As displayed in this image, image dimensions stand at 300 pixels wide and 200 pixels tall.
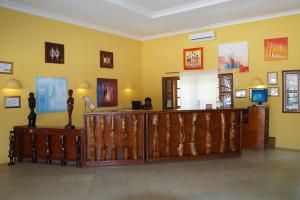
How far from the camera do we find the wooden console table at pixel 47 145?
205 inches

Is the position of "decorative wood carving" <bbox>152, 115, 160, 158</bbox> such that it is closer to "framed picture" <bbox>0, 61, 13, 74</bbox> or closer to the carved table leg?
the carved table leg

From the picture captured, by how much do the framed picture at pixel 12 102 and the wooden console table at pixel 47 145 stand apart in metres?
0.51

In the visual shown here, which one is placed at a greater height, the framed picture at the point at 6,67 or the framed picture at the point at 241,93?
the framed picture at the point at 6,67

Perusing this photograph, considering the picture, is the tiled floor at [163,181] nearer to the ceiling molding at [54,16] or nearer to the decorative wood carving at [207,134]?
the decorative wood carving at [207,134]

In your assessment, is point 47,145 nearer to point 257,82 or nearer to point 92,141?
point 92,141

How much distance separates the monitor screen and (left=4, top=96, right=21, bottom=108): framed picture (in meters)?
5.88

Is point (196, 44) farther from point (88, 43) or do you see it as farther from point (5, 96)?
point (5, 96)

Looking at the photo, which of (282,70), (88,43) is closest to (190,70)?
(282,70)

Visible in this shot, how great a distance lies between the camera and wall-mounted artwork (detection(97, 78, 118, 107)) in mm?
7900

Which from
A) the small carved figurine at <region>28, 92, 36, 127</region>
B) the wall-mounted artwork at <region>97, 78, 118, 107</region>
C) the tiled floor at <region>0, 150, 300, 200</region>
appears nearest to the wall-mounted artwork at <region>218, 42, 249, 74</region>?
the tiled floor at <region>0, 150, 300, 200</region>

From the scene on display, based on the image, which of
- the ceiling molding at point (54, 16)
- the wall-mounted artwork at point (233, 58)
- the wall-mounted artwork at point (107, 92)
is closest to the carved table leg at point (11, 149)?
the wall-mounted artwork at point (107, 92)

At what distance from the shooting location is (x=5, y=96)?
18.7 feet

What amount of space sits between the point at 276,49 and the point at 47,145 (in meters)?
6.23

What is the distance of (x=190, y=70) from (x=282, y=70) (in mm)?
2770
